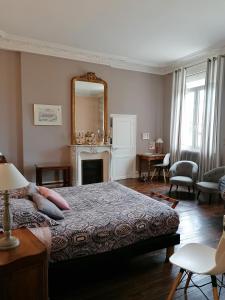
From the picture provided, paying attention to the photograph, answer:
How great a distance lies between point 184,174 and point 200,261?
386cm

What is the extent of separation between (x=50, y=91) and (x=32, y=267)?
Result: 4.60m

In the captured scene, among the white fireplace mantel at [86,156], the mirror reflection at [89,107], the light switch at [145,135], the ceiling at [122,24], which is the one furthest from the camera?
the light switch at [145,135]

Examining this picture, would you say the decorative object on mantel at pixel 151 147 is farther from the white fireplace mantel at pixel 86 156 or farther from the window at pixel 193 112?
the white fireplace mantel at pixel 86 156

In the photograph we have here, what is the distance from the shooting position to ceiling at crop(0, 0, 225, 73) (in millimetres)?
3514

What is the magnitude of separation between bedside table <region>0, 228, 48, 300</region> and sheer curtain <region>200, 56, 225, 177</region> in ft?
15.2

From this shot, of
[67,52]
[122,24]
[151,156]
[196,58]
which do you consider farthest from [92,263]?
[196,58]

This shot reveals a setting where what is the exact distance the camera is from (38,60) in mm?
5203

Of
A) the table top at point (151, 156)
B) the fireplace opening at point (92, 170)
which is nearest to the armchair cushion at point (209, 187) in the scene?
the table top at point (151, 156)

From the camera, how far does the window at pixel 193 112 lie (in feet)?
18.9

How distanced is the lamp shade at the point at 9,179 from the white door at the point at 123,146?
488 centimetres

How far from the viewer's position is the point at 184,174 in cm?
539

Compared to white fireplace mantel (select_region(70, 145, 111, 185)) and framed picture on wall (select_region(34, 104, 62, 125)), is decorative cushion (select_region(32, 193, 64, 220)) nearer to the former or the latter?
white fireplace mantel (select_region(70, 145, 111, 185))

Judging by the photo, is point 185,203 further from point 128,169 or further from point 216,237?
point 128,169

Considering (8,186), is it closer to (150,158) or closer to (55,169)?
(55,169)
